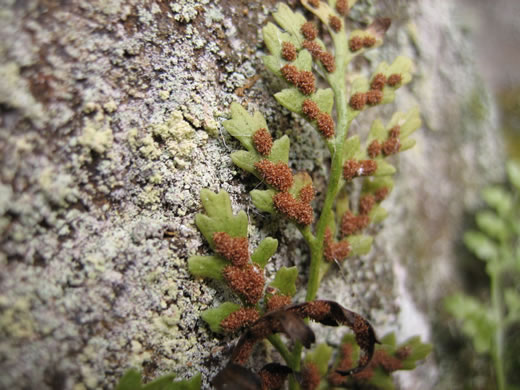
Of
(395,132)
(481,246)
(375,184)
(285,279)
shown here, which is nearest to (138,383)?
(285,279)

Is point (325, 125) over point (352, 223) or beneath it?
over

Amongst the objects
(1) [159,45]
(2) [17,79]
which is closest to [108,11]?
(1) [159,45]

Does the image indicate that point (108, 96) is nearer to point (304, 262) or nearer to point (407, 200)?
point (304, 262)

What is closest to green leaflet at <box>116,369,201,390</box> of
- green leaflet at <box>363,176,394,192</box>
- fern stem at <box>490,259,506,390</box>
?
green leaflet at <box>363,176,394,192</box>

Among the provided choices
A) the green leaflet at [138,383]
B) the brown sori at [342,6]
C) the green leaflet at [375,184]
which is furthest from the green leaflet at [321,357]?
the brown sori at [342,6]

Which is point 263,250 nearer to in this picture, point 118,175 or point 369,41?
point 118,175

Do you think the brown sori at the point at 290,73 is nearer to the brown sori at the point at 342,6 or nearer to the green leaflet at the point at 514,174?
the brown sori at the point at 342,6

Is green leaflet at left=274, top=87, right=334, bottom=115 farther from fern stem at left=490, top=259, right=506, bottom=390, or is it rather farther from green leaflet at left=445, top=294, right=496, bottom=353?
fern stem at left=490, top=259, right=506, bottom=390
